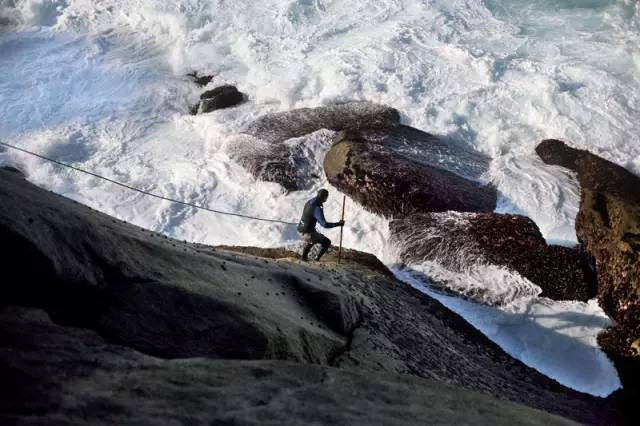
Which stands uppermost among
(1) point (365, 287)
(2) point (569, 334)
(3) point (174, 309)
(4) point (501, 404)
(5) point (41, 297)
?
(5) point (41, 297)

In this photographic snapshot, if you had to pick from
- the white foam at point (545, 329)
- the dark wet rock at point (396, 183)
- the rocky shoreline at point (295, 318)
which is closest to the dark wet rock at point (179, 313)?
the rocky shoreline at point (295, 318)

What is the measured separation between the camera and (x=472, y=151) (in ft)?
68.9

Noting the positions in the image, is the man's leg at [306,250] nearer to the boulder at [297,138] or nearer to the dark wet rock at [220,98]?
the boulder at [297,138]

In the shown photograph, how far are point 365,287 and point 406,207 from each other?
18.4 ft

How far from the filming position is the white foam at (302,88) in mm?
18734

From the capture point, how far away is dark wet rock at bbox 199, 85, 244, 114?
966 inches

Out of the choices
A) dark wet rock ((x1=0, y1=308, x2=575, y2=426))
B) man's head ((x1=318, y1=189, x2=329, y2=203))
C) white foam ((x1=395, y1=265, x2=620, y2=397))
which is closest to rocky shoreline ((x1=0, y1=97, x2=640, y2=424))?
dark wet rock ((x1=0, y1=308, x2=575, y2=426))

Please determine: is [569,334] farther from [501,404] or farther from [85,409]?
[85,409]

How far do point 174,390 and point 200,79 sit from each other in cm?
2378

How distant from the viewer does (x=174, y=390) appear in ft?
16.5

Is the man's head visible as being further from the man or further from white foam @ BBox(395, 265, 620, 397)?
white foam @ BBox(395, 265, 620, 397)

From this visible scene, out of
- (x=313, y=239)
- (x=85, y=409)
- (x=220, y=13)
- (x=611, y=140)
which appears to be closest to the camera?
(x=85, y=409)

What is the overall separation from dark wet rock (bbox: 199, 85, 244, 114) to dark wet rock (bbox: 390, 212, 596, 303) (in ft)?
36.9

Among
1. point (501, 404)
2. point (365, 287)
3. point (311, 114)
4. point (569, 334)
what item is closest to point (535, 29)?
point (311, 114)
